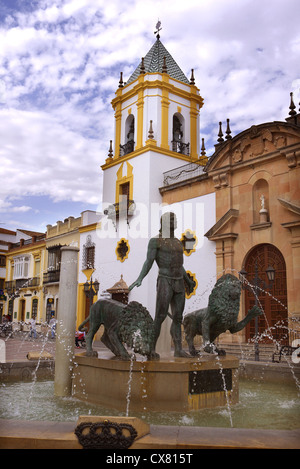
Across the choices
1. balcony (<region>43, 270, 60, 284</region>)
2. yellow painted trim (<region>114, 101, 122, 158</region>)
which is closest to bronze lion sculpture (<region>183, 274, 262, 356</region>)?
yellow painted trim (<region>114, 101, 122, 158</region>)

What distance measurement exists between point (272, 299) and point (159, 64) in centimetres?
1459

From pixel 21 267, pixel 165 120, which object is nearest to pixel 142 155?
pixel 165 120

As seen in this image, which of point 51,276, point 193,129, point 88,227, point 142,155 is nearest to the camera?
point 142,155

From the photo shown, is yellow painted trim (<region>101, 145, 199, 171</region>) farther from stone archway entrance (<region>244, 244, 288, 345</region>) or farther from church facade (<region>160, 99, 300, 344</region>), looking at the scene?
stone archway entrance (<region>244, 244, 288, 345</region>)

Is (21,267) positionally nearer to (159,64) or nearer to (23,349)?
(159,64)

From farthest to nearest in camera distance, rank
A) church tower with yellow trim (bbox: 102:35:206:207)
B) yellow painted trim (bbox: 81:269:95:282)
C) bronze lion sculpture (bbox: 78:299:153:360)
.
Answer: yellow painted trim (bbox: 81:269:95:282) → church tower with yellow trim (bbox: 102:35:206:207) → bronze lion sculpture (bbox: 78:299:153:360)

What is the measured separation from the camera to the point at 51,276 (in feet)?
94.1

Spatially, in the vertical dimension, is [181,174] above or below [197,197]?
above

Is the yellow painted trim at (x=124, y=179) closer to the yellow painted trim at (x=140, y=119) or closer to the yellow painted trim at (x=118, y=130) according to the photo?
the yellow painted trim at (x=140, y=119)

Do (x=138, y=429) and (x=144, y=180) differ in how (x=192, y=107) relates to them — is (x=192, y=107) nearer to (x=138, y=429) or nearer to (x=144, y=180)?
(x=144, y=180)

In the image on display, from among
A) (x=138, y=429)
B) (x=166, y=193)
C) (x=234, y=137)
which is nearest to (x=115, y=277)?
(x=166, y=193)

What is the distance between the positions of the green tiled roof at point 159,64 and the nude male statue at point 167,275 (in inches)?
745

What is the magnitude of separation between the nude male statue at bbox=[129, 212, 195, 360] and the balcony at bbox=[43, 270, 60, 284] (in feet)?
75.1

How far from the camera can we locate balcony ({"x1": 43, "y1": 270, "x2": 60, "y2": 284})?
1107 inches
